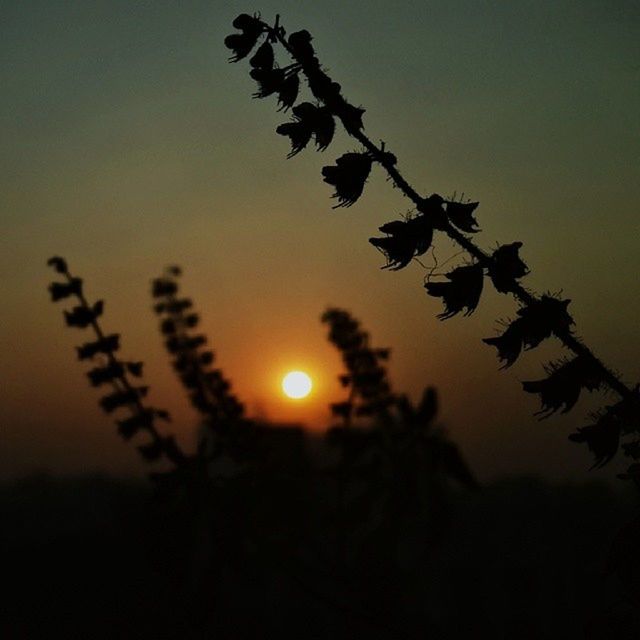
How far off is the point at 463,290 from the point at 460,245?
12 cm

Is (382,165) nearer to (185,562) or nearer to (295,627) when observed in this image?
(185,562)

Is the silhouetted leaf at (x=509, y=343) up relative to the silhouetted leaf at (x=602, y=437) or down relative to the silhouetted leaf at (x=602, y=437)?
up

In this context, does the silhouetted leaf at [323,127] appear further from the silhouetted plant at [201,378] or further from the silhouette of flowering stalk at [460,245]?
the silhouetted plant at [201,378]

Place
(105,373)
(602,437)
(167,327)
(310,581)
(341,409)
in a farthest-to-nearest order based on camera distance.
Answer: (167,327) → (341,409) → (105,373) → (310,581) → (602,437)

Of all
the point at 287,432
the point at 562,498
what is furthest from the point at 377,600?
the point at 562,498

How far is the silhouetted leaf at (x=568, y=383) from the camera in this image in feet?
7.25

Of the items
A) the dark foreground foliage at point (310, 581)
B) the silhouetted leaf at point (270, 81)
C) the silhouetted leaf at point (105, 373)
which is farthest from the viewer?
the silhouetted leaf at point (105, 373)

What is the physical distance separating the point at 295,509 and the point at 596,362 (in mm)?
4568

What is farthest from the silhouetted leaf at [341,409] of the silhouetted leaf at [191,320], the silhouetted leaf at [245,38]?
the silhouetted leaf at [245,38]

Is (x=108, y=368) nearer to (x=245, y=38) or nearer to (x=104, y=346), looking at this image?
(x=104, y=346)

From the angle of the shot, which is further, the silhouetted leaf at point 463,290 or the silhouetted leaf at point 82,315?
the silhouetted leaf at point 82,315

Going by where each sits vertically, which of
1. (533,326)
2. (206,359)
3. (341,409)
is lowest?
(533,326)

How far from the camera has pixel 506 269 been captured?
2.27m

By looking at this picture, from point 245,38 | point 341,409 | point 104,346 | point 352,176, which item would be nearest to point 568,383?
point 352,176
